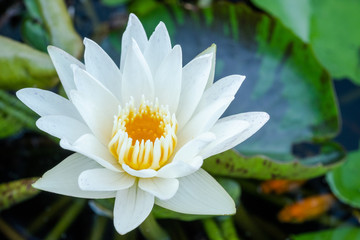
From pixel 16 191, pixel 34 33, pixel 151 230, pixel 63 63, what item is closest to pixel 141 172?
pixel 63 63

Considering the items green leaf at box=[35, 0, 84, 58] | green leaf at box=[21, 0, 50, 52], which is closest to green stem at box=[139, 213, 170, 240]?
green leaf at box=[35, 0, 84, 58]

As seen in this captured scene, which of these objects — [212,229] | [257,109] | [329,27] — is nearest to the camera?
[212,229]

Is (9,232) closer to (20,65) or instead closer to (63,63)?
(20,65)

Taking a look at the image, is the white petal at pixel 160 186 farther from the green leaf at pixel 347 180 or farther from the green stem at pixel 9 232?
the green leaf at pixel 347 180

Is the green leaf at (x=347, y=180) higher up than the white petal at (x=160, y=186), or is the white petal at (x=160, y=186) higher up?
the white petal at (x=160, y=186)

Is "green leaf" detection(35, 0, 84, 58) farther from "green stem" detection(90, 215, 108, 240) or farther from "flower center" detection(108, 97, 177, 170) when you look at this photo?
"green stem" detection(90, 215, 108, 240)

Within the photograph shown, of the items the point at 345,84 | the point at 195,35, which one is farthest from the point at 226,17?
the point at 345,84

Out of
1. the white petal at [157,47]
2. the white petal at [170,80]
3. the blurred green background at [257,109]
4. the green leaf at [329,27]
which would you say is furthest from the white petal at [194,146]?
the green leaf at [329,27]
